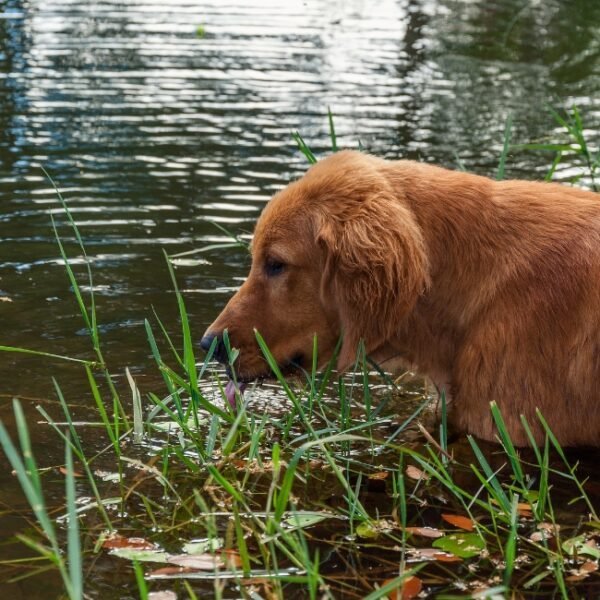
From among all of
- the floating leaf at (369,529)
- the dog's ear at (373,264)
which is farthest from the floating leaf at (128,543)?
the dog's ear at (373,264)

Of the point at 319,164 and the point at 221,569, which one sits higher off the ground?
the point at 319,164

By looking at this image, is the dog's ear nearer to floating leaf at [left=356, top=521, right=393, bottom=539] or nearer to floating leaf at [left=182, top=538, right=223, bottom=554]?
floating leaf at [left=356, top=521, right=393, bottom=539]

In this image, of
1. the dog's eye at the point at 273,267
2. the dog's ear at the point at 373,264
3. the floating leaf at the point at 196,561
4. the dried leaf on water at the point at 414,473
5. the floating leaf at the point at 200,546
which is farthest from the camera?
the dog's eye at the point at 273,267

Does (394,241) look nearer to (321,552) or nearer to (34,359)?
(321,552)

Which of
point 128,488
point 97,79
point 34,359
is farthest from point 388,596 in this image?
point 97,79

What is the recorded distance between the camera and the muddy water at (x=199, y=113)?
7.22 meters

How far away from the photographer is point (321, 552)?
14.5ft

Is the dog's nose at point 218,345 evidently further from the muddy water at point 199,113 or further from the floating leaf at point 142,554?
the floating leaf at point 142,554

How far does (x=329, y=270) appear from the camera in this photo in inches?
198

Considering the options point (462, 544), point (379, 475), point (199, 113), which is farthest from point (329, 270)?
point (199, 113)

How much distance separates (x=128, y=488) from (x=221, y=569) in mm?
811

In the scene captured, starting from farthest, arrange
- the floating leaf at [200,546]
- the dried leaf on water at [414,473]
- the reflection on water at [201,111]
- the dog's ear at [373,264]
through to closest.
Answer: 1. the reflection on water at [201,111]
2. the dried leaf on water at [414,473]
3. the dog's ear at [373,264]
4. the floating leaf at [200,546]

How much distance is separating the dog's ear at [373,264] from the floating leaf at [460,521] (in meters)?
0.82

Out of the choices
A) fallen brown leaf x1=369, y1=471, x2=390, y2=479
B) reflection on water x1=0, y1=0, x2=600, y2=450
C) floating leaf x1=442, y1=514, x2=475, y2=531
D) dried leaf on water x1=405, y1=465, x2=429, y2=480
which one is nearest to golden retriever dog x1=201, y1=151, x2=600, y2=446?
dried leaf on water x1=405, y1=465, x2=429, y2=480
